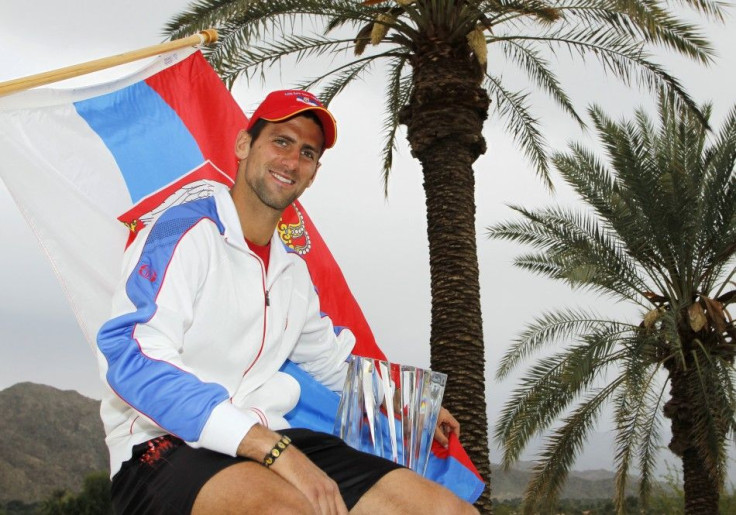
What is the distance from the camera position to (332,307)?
203 inches

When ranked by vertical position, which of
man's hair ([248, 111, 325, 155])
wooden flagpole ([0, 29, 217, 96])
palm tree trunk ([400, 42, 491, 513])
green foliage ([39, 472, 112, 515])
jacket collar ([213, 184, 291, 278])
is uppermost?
palm tree trunk ([400, 42, 491, 513])

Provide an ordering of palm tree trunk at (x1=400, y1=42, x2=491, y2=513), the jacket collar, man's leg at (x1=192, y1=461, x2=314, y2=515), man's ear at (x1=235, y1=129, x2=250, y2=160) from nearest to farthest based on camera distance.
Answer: man's leg at (x1=192, y1=461, x2=314, y2=515) → the jacket collar → man's ear at (x1=235, y1=129, x2=250, y2=160) → palm tree trunk at (x1=400, y1=42, x2=491, y2=513)

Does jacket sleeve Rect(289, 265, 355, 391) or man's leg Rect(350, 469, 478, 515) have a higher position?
jacket sleeve Rect(289, 265, 355, 391)

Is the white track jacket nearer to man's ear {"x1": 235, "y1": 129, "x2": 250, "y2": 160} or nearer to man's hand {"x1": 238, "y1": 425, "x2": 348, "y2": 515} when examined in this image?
man's hand {"x1": 238, "y1": 425, "x2": 348, "y2": 515}

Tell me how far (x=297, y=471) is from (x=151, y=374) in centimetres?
55

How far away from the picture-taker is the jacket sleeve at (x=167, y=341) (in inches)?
109

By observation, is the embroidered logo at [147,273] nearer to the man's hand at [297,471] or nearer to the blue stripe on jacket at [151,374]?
the blue stripe on jacket at [151,374]

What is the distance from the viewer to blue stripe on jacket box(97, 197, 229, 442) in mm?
2793

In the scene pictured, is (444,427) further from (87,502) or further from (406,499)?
(87,502)

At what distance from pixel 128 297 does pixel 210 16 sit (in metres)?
8.44

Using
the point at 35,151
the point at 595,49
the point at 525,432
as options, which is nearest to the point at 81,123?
the point at 35,151

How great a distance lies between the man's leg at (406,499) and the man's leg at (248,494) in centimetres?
45

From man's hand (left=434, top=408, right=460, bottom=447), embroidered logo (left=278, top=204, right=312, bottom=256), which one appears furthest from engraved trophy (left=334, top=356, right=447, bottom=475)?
embroidered logo (left=278, top=204, right=312, bottom=256)

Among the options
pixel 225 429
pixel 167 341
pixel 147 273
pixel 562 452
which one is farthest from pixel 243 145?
pixel 562 452
